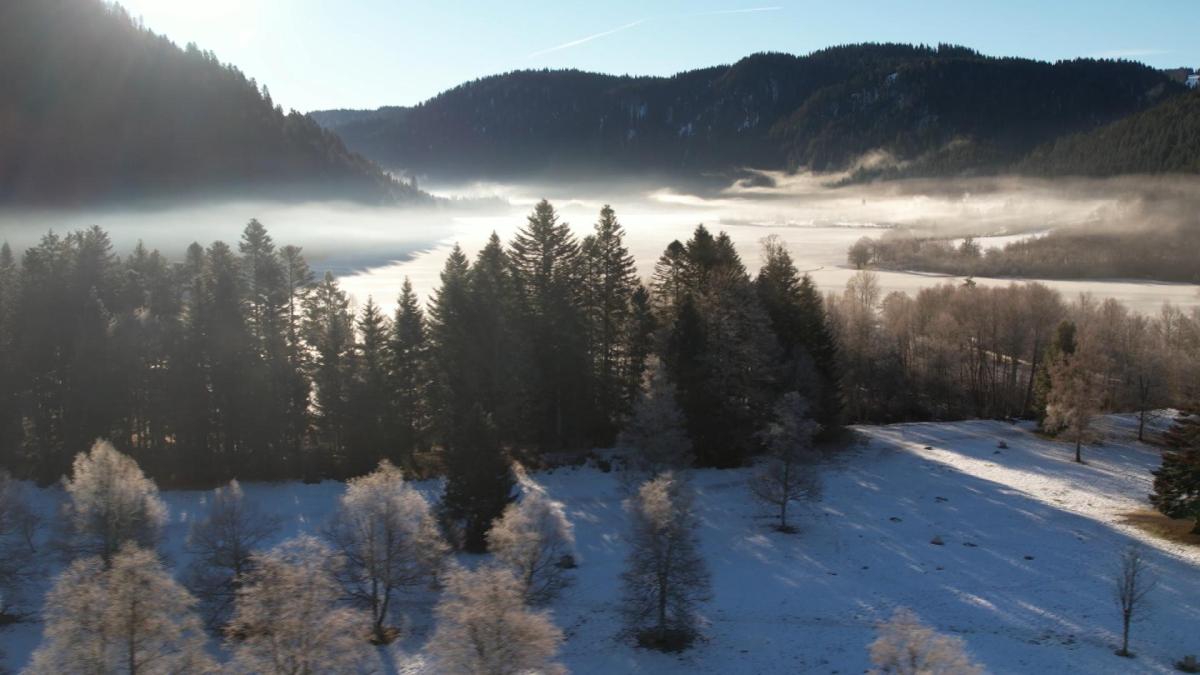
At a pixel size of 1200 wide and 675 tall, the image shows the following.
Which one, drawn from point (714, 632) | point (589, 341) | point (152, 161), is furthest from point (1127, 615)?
point (152, 161)

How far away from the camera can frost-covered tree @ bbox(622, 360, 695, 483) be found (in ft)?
118

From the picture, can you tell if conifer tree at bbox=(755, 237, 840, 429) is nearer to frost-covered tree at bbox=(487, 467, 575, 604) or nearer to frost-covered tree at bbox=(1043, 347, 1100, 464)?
frost-covered tree at bbox=(1043, 347, 1100, 464)

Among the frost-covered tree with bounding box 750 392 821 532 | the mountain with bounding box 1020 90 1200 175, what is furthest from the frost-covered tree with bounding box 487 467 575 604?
the mountain with bounding box 1020 90 1200 175

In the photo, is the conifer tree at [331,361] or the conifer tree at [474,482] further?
the conifer tree at [331,361]

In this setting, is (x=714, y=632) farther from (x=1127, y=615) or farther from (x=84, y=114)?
(x=84, y=114)

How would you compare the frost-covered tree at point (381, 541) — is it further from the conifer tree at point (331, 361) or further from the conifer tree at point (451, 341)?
the conifer tree at point (331, 361)

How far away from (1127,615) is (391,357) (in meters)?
37.6

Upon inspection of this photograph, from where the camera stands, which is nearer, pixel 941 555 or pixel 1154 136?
pixel 941 555

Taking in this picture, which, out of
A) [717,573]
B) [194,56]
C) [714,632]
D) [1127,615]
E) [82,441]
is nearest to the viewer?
[1127,615]

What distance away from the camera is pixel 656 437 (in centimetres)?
3594

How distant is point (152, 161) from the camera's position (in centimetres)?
13050

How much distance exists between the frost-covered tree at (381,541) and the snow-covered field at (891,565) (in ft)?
6.54

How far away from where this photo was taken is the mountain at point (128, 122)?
119 meters

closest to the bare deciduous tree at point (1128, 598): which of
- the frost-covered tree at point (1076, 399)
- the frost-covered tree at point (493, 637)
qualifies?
the frost-covered tree at point (493, 637)
